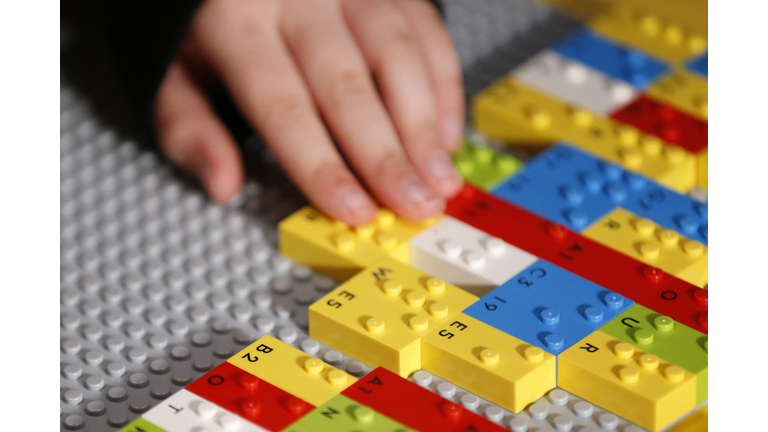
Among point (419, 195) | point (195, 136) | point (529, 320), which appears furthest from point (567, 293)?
point (195, 136)

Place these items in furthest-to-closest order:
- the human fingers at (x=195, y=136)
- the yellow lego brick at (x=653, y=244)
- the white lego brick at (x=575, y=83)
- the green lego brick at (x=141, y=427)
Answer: the white lego brick at (x=575, y=83) < the human fingers at (x=195, y=136) < the yellow lego brick at (x=653, y=244) < the green lego brick at (x=141, y=427)

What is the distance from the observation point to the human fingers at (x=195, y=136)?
0.86m

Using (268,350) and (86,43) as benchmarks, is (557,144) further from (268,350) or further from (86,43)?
(86,43)

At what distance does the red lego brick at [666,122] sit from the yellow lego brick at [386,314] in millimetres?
306

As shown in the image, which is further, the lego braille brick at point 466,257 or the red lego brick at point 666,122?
the red lego brick at point 666,122

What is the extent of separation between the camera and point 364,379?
645 millimetres

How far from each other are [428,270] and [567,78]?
313 millimetres

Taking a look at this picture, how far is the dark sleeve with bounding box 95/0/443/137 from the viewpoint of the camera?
0.88 meters

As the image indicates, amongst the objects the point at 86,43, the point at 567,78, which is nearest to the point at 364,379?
the point at 567,78

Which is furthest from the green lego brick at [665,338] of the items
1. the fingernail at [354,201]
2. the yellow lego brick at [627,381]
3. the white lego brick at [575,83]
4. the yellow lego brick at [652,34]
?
the yellow lego brick at [652,34]

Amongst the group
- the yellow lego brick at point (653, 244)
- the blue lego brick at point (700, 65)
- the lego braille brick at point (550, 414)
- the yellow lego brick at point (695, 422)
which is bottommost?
the yellow lego brick at point (695, 422)

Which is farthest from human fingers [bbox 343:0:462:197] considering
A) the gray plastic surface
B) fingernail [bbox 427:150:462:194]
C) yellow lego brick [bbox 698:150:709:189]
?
yellow lego brick [bbox 698:150:709:189]

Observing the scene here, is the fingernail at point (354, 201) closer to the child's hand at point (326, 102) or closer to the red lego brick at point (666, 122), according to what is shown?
the child's hand at point (326, 102)

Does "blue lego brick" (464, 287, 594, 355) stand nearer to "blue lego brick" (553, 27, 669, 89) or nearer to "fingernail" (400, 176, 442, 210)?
"fingernail" (400, 176, 442, 210)
